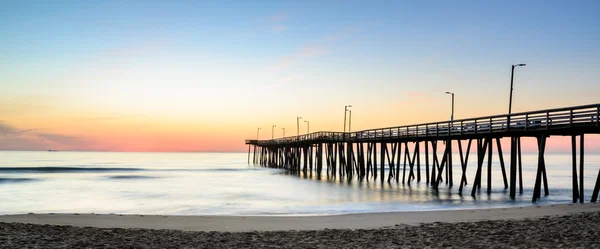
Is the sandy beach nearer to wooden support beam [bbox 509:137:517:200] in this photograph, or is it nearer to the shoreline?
the shoreline

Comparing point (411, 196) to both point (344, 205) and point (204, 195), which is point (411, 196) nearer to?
point (344, 205)

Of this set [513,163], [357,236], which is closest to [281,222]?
[357,236]

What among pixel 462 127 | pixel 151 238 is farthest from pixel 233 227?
pixel 462 127

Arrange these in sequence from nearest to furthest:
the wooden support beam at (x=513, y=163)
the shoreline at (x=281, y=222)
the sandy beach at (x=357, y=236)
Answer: the sandy beach at (x=357, y=236) → the shoreline at (x=281, y=222) → the wooden support beam at (x=513, y=163)

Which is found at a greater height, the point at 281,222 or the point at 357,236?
the point at 357,236

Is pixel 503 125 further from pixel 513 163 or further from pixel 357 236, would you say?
pixel 357 236

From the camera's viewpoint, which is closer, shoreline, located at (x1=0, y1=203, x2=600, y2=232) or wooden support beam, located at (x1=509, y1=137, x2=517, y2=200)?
shoreline, located at (x1=0, y1=203, x2=600, y2=232)

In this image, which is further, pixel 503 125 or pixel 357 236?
pixel 503 125

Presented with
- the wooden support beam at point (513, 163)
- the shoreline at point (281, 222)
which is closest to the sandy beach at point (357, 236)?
the shoreline at point (281, 222)

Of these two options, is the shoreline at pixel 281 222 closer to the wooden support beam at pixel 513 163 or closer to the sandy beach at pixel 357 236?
the sandy beach at pixel 357 236

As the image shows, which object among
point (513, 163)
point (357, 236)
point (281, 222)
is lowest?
point (281, 222)

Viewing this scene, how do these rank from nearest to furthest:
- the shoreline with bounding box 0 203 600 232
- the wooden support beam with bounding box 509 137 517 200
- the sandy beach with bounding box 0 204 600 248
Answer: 1. the sandy beach with bounding box 0 204 600 248
2. the shoreline with bounding box 0 203 600 232
3. the wooden support beam with bounding box 509 137 517 200

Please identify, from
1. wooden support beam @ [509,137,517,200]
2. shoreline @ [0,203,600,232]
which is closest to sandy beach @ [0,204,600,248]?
shoreline @ [0,203,600,232]

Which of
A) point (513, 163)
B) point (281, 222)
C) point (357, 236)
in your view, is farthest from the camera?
point (513, 163)
